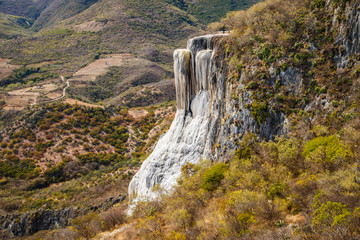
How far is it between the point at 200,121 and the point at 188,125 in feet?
4.96

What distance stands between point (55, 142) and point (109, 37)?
273ft

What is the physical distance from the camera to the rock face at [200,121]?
50.0ft

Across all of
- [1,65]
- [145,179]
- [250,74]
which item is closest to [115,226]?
[145,179]

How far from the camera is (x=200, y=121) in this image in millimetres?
18812

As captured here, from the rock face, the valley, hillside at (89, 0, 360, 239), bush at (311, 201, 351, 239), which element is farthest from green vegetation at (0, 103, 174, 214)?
bush at (311, 201, 351, 239)

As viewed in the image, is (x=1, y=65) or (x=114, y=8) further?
(x=114, y=8)

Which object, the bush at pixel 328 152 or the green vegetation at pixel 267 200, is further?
the bush at pixel 328 152

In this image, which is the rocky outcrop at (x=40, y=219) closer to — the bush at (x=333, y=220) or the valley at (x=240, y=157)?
the valley at (x=240, y=157)

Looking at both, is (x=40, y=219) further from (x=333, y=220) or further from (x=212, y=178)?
(x=333, y=220)

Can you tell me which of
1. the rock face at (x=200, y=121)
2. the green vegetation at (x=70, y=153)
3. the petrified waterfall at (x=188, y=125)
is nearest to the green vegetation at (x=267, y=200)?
the rock face at (x=200, y=121)

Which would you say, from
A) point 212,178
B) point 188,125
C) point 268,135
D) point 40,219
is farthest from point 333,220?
point 40,219

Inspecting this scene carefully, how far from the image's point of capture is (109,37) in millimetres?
115875

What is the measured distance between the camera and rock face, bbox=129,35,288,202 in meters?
15.2

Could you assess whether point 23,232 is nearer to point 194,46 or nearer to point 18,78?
point 194,46
